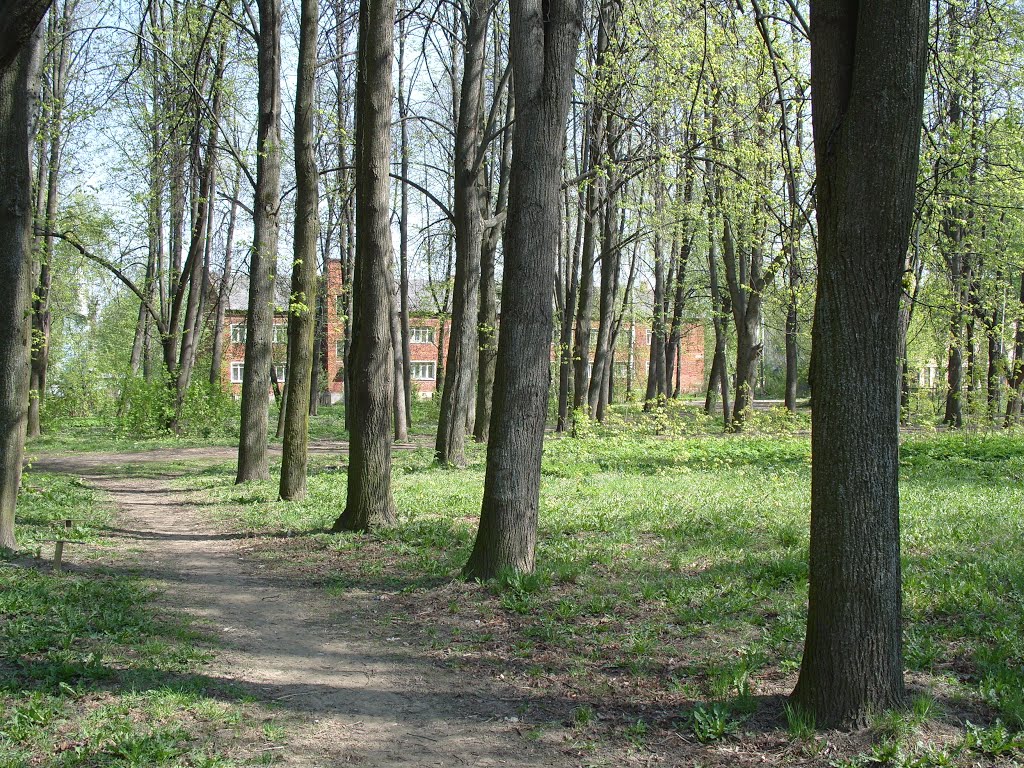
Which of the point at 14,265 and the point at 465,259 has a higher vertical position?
the point at 465,259

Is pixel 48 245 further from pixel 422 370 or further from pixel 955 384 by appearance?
pixel 422 370

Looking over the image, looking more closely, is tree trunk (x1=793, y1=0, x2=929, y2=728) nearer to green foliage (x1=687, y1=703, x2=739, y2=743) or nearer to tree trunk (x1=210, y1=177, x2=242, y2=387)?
green foliage (x1=687, y1=703, x2=739, y2=743)

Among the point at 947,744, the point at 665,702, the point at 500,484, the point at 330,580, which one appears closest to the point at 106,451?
the point at 330,580

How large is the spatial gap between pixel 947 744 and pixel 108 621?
18.1 feet

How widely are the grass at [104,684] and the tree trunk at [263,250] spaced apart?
25.6ft

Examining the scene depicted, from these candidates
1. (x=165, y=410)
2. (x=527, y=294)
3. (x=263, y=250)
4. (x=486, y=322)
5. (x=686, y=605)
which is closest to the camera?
(x=686, y=605)

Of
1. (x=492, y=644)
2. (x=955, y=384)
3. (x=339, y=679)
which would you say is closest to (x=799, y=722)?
(x=492, y=644)

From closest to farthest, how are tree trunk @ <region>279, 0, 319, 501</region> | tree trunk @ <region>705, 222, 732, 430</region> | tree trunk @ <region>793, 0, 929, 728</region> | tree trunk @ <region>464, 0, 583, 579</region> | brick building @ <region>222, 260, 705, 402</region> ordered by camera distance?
1. tree trunk @ <region>793, 0, 929, 728</region>
2. tree trunk @ <region>464, 0, 583, 579</region>
3. tree trunk @ <region>279, 0, 319, 501</region>
4. tree trunk @ <region>705, 222, 732, 430</region>
5. brick building @ <region>222, 260, 705, 402</region>

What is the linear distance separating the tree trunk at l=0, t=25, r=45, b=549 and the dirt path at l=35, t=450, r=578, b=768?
1.70 metres

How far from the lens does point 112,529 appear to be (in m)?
10.6

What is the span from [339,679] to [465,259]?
11617 mm

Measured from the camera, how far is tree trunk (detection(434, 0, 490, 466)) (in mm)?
16062

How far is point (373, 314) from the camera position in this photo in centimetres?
960

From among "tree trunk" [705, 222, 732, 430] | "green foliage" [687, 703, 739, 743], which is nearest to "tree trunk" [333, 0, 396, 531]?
"green foliage" [687, 703, 739, 743]
